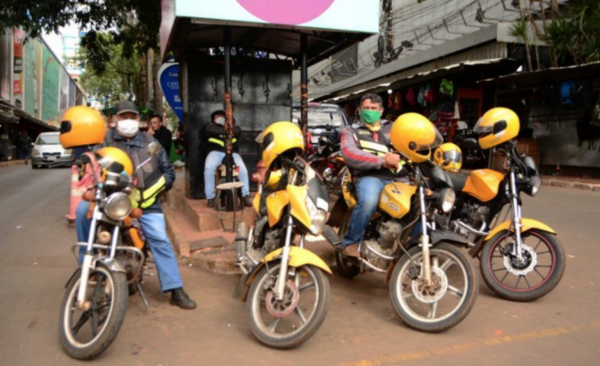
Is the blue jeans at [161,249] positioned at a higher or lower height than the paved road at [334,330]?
higher

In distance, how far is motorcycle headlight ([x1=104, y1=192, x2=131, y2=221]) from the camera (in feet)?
9.87

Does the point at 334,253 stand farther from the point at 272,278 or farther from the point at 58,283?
the point at 58,283

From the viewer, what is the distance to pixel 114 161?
3.21 metres

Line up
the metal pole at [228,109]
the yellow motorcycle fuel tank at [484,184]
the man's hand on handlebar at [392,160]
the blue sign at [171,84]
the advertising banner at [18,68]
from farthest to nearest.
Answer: the advertising banner at [18,68], the blue sign at [171,84], the metal pole at [228,109], the yellow motorcycle fuel tank at [484,184], the man's hand on handlebar at [392,160]

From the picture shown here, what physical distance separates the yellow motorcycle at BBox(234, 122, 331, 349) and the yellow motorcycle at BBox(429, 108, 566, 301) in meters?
0.98

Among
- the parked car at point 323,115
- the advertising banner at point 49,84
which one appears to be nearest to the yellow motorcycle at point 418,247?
the parked car at point 323,115

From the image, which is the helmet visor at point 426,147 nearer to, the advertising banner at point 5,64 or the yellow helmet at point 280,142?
the yellow helmet at point 280,142

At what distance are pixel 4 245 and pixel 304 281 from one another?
4622mm

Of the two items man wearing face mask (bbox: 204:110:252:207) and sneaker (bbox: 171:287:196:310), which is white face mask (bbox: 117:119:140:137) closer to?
sneaker (bbox: 171:287:196:310)

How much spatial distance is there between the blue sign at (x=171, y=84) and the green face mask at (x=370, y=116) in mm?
5334

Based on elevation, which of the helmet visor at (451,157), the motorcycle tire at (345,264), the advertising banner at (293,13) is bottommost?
the motorcycle tire at (345,264)

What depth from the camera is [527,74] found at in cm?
1097

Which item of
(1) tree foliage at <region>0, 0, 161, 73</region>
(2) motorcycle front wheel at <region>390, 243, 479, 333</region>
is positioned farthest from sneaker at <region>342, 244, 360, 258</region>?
(1) tree foliage at <region>0, 0, 161, 73</region>

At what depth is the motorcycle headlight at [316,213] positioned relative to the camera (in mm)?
3119
